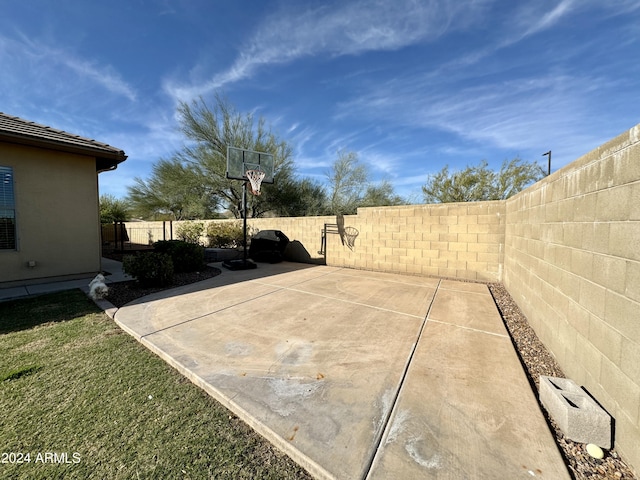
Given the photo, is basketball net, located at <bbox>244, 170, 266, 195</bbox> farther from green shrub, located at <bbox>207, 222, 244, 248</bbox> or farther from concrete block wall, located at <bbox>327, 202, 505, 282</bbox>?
green shrub, located at <bbox>207, 222, 244, 248</bbox>

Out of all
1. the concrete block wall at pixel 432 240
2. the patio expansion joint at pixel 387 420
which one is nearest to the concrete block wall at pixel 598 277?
the patio expansion joint at pixel 387 420

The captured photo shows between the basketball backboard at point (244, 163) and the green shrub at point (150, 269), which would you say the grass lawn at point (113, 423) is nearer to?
the green shrub at point (150, 269)

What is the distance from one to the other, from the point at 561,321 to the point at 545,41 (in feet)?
22.4

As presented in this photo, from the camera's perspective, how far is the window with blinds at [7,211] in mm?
5555

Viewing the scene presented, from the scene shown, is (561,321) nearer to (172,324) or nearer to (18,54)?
(172,324)

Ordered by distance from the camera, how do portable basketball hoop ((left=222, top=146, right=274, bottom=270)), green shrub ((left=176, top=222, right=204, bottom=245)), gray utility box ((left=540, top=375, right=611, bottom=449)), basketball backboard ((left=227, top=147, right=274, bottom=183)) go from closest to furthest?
gray utility box ((left=540, top=375, right=611, bottom=449))
portable basketball hoop ((left=222, top=146, right=274, bottom=270))
basketball backboard ((left=227, top=147, right=274, bottom=183))
green shrub ((left=176, top=222, right=204, bottom=245))

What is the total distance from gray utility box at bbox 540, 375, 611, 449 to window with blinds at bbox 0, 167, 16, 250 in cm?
959

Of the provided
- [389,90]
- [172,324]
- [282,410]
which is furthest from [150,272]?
[389,90]

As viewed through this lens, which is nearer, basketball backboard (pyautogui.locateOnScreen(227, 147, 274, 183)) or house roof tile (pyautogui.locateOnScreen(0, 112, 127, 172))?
house roof tile (pyautogui.locateOnScreen(0, 112, 127, 172))

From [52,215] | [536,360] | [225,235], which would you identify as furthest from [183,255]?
[536,360]

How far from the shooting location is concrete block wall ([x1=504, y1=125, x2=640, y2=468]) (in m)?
1.54

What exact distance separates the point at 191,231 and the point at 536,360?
1417cm

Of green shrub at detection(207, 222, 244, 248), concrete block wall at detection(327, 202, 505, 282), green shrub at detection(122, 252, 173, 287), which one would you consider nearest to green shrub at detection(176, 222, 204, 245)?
green shrub at detection(207, 222, 244, 248)

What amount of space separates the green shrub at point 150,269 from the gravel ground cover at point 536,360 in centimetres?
22
